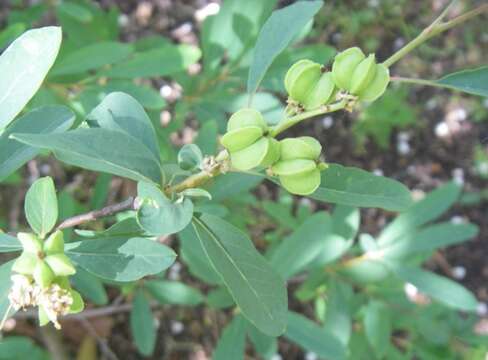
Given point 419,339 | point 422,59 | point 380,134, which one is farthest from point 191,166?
point 422,59

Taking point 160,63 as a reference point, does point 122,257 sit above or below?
above

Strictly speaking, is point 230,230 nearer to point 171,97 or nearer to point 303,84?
point 303,84

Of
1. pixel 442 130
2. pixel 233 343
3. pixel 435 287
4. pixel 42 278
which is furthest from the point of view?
pixel 442 130

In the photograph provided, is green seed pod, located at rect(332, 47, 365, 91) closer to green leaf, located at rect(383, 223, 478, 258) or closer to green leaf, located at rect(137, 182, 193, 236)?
green leaf, located at rect(137, 182, 193, 236)

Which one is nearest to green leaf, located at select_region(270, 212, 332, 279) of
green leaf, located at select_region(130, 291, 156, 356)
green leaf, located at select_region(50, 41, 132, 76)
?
green leaf, located at select_region(130, 291, 156, 356)

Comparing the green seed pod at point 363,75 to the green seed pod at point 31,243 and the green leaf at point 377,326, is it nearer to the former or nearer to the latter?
the green seed pod at point 31,243

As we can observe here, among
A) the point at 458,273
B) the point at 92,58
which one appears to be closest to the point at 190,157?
the point at 92,58

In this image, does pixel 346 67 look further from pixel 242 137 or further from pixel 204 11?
pixel 204 11

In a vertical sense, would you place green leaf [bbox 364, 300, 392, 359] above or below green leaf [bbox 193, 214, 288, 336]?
below
